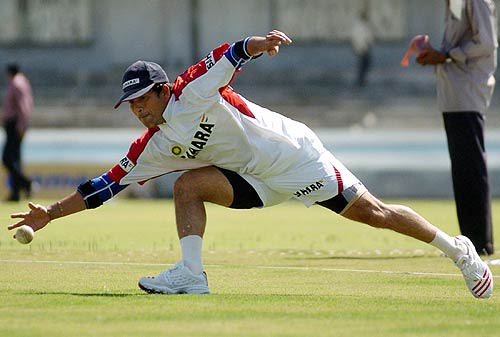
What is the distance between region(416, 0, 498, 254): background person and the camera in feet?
39.4

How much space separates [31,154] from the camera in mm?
24625

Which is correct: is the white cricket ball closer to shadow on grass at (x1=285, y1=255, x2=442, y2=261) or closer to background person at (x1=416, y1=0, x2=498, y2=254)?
shadow on grass at (x1=285, y1=255, x2=442, y2=261)

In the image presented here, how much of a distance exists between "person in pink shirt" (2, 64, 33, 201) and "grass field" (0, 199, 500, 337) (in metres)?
7.03

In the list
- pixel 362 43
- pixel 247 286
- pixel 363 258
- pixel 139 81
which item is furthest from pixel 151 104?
pixel 362 43

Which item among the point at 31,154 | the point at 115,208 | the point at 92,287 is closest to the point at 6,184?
the point at 31,154

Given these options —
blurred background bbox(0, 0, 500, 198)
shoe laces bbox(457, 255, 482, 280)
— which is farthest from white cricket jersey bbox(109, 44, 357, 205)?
blurred background bbox(0, 0, 500, 198)

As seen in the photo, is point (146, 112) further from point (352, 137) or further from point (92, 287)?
point (352, 137)

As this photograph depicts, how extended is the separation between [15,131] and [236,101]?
47.8 ft

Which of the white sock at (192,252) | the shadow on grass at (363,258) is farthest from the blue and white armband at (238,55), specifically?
the shadow on grass at (363,258)

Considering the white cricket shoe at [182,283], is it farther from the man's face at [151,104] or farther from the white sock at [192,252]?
the man's face at [151,104]

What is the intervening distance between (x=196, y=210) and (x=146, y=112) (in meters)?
0.68

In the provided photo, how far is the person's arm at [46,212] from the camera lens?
9188 millimetres

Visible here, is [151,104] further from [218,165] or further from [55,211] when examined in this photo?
[55,211]

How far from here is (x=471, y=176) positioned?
39.8 feet
